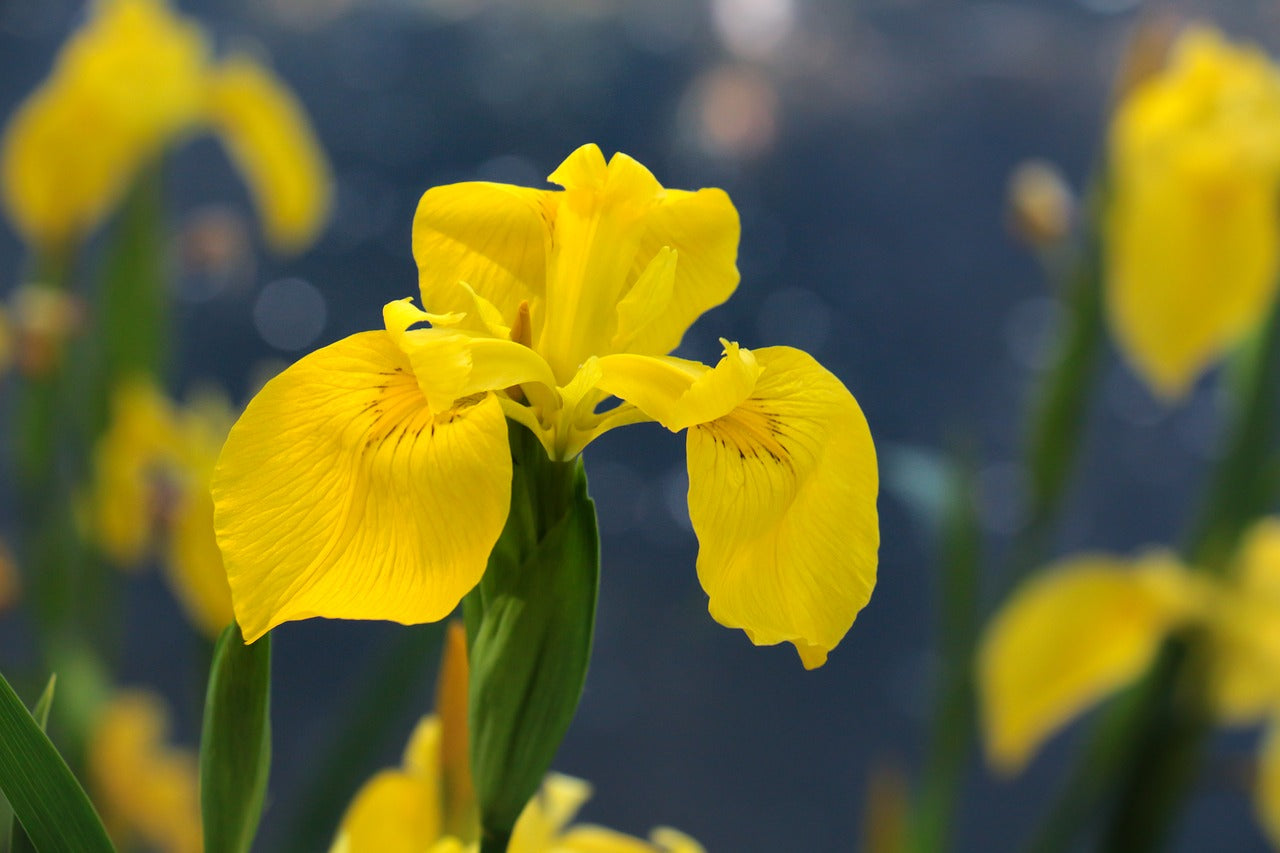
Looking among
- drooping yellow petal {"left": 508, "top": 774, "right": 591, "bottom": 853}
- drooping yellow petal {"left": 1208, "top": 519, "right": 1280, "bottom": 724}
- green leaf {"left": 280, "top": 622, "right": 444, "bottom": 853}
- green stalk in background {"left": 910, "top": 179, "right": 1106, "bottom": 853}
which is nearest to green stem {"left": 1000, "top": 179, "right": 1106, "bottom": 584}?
green stalk in background {"left": 910, "top": 179, "right": 1106, "bottom": 853}

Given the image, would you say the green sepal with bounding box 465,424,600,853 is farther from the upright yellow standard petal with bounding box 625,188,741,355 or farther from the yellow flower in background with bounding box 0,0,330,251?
the yellow flower in background with bounding box 0,0,330,251

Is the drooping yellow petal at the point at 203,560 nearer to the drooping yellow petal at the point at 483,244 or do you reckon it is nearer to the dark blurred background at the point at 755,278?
the drooping yellow petal at the point at 483,244

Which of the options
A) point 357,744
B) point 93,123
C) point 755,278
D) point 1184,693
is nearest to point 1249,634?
point 1184,693

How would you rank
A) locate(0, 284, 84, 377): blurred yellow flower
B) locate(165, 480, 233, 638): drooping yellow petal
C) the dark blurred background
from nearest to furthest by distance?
locate(165, 480, 233, 638): drooping yellow petal, locate(0, 284, 84, 377): blurred yellow flower, the dark blurred background

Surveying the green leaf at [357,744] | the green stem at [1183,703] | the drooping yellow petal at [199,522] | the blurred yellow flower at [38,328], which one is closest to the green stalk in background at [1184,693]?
the green stem at [1183,703]

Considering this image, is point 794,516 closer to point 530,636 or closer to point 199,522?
point 530,636
